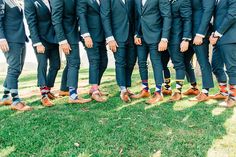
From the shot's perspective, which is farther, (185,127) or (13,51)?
(13,51)

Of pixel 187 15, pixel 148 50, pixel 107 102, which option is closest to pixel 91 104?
pixel 107 102

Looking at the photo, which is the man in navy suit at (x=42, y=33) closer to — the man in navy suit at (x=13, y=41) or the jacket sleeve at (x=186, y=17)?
the man in navy suit at (x=13, y=41)

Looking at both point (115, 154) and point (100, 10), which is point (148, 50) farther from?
point (115, 154)

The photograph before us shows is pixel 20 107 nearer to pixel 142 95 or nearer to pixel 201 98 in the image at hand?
pixel 142 95

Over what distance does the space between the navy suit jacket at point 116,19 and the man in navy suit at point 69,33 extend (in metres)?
0.62

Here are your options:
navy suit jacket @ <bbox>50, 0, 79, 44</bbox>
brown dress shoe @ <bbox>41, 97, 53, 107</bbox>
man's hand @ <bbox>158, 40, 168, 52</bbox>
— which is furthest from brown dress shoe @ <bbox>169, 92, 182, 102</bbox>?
brown dress shoe @ <bbox>41, 97, 53, 107</bbox>

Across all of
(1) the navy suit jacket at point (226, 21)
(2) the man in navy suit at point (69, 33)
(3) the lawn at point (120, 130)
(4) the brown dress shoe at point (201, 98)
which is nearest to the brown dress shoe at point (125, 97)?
(3) the lawn at point (120, 130)

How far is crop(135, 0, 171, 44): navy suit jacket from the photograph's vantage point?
6.84 m

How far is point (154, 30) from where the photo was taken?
7039mm

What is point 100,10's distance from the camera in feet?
23.3

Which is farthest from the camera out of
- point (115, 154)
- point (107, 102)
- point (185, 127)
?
point (107, 102)

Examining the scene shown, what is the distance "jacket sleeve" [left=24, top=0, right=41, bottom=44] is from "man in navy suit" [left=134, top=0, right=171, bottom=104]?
2.07 m

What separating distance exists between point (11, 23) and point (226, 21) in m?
4.13

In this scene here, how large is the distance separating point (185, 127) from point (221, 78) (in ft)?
7.66
